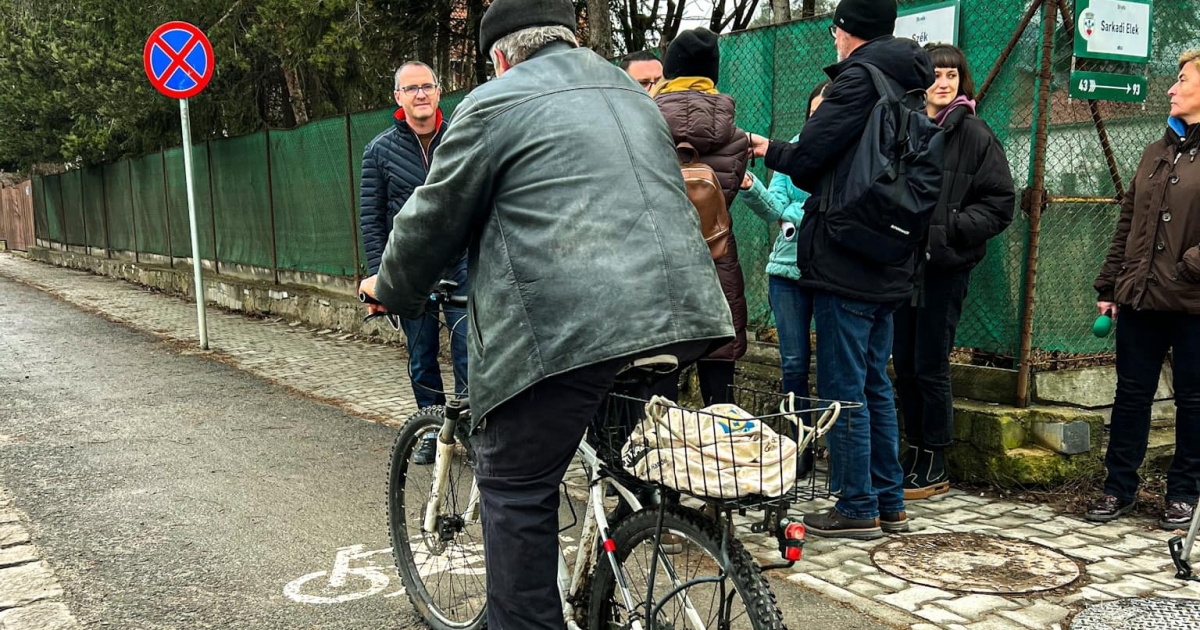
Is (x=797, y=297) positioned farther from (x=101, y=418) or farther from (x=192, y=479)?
(x=101, y=418)

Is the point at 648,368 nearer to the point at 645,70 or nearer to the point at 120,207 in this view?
the point at 645,70

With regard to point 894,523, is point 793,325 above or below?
above

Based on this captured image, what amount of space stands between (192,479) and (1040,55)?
16.5ft

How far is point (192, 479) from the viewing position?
566cm

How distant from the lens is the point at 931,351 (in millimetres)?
4965

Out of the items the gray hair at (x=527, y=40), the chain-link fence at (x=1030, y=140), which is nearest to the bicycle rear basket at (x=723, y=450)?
the gray hair at (x=527, y=40)

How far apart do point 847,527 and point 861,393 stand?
1.96 feet

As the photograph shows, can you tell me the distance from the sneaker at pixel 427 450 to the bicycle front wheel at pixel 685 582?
0.86 meters

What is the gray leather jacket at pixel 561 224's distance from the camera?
239cm

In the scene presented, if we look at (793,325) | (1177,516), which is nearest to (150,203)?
(793,325)

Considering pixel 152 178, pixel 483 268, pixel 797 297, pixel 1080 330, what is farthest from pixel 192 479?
pixel 152 178

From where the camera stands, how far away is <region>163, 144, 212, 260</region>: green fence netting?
50.6ft

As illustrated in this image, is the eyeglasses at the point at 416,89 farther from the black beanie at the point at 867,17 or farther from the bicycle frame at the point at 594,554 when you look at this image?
the bicycle frame at the point at 594,554

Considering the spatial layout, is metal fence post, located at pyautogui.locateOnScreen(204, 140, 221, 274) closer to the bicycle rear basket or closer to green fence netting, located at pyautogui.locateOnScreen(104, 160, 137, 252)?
green fence netting, located at pyautogui.locateOnScreen(104, 160, 137, 252)
